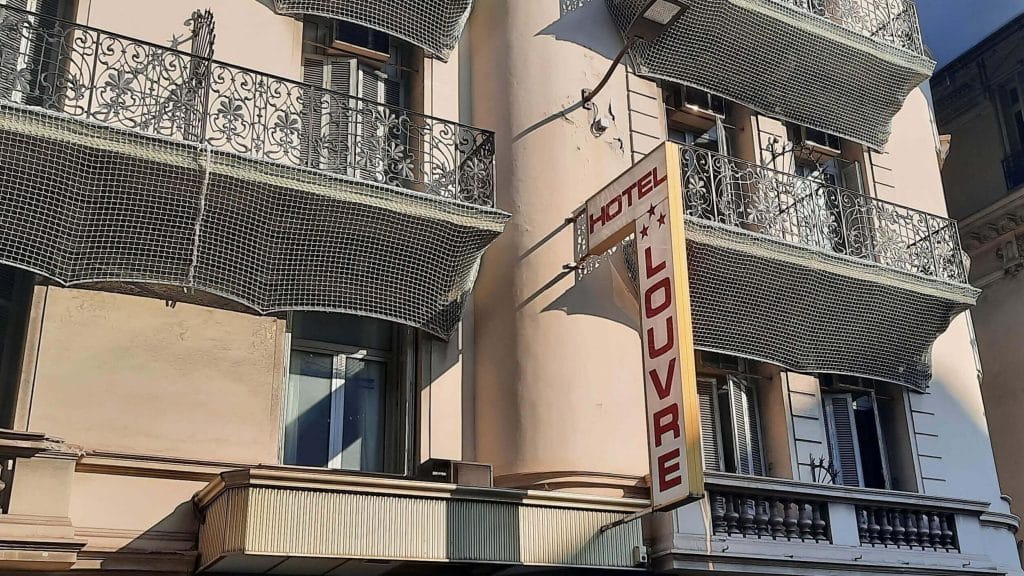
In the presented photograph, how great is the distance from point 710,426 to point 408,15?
5919 mm

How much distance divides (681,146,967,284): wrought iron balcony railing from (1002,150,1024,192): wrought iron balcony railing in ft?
20.5

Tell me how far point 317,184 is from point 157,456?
2937 millimetres

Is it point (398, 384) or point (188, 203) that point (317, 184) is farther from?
point (398, 384)

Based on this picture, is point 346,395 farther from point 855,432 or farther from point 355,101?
point 855,432

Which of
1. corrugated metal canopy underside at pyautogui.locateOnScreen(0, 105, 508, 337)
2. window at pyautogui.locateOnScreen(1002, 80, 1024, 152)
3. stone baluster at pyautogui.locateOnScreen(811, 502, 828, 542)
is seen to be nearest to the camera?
corrugated metal canopy underside at pyautogui.locateOnScreen(0, 105, 508, 337)

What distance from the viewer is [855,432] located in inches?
565

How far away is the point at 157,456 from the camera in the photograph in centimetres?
997

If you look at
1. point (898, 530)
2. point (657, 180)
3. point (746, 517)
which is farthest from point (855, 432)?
point (657, 180)

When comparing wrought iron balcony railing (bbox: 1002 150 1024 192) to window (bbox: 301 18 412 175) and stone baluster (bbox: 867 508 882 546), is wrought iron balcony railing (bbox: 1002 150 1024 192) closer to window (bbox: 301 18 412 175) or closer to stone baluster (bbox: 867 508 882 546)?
stone baluster (bbox: 867 508 882 546)

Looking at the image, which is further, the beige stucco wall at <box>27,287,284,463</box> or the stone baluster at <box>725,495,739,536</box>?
the stone baluster at <box>725,495,739,536</box>

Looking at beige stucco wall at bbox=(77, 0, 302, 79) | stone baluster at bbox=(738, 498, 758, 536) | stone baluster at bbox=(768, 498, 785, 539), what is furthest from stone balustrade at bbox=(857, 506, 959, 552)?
beige stucco wall at bbox=(77, 0, 302, 79)

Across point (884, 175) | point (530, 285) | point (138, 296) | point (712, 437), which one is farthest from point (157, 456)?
point (884, 175)

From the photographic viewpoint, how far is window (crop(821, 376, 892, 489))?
14.1 m

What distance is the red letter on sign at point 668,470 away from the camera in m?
10.1
